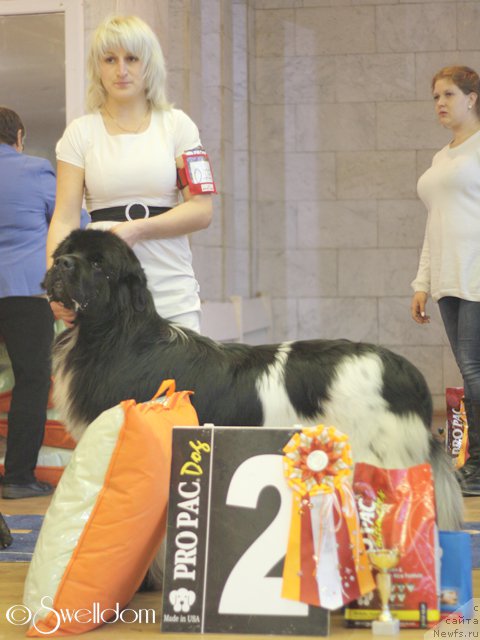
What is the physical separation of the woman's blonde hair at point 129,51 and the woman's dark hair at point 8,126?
1.82 m

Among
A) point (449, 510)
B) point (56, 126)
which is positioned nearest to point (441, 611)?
point (449, 510)

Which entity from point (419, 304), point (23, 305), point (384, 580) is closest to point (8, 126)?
point (23, 305)

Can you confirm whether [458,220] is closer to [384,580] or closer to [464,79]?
[464,79]

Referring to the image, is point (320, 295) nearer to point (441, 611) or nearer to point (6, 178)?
point (6, 178)

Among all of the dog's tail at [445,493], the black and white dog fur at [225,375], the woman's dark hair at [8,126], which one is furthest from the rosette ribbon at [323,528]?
the woman's dark hair at [8,126]

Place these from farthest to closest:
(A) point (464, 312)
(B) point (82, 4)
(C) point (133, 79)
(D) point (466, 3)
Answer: (D) point (466, 3), (B) point (82, 4), (A) point (464, 312), (C) point (133, 79)

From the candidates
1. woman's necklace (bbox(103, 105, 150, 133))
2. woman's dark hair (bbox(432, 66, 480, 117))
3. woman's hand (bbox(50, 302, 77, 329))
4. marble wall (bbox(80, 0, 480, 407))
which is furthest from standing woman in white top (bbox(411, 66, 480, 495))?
marble wall (bbox(80, 0, 480, 407))

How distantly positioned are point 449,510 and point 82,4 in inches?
147

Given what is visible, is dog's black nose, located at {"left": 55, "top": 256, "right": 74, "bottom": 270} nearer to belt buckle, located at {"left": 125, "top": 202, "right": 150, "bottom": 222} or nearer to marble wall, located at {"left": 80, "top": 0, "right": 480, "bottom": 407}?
belt buckle, located at {"left": 125, "top": 202, "right": 150, "bottom": 222}

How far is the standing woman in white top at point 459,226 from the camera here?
14.1 ft

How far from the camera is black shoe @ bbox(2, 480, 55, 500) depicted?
4.70 metres

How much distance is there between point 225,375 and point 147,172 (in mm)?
600

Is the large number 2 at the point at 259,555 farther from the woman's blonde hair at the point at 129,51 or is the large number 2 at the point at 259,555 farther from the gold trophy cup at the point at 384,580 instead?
the woman's blonde hair at the point at 129,51

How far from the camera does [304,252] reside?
8852mm
